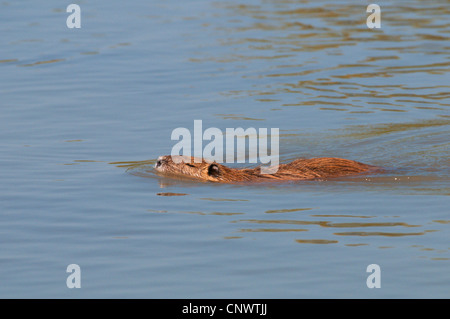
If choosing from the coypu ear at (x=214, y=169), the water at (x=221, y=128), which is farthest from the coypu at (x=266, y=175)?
the water at (x=221, y=128)

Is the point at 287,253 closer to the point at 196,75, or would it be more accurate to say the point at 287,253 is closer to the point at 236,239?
the point at 236,239

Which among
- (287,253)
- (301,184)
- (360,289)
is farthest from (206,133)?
(360,289)

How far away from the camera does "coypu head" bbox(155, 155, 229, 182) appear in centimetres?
998

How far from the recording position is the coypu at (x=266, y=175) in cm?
980

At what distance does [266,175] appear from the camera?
989 centimetres

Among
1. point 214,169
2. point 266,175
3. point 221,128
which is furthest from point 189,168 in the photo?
point 221,128

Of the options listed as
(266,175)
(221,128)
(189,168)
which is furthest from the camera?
(221,128)

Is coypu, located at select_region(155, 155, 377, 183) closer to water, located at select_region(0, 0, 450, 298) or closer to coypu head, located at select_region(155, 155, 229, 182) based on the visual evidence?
coypu head, located at select_region(155, 155, 229, 182)

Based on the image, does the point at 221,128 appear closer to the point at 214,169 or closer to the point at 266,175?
the point at 214,169

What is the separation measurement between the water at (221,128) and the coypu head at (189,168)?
15 cm

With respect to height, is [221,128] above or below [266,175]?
above

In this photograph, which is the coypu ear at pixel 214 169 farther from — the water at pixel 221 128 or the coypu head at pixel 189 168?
the water at pixel 221 128

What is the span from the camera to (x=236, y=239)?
7695 mm

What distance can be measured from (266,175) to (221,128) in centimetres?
241
